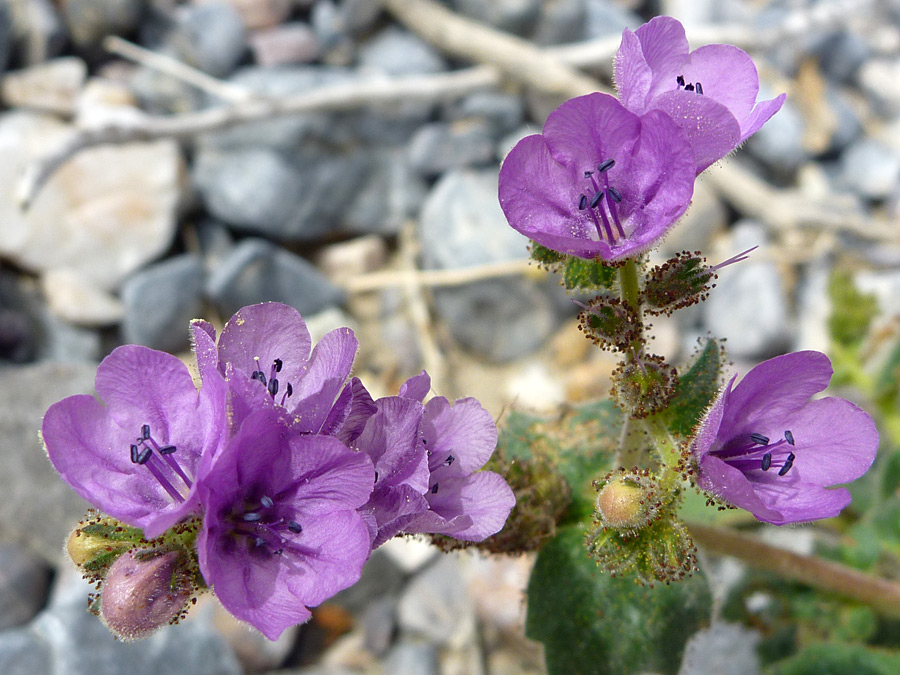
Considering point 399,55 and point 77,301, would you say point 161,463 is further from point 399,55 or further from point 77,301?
point 399,55

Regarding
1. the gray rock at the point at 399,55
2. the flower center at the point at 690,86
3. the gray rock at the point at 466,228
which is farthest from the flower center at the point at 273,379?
the gray rock at the point at 399,55

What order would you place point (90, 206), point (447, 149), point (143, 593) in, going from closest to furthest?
point (143, 593) < point (90, 206) < point (447, 149)

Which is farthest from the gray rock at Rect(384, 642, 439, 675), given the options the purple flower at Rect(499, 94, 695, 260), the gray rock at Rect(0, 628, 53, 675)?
the purple flower at Rect(499, 94, 695, 260)

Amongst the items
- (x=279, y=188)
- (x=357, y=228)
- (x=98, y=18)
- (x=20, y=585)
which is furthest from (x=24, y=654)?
(x=98, y=18)

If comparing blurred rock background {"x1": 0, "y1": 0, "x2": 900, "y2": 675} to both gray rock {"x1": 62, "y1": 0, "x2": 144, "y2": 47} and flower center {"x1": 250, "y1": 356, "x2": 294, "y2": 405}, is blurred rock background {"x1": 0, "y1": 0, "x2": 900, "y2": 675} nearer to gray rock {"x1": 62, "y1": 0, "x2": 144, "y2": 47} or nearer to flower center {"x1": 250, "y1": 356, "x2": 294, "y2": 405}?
gray rock {"x1": 62, "y1": 0, "x2": 144, "y2": 47}

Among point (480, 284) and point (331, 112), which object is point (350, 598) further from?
point (331, 112)

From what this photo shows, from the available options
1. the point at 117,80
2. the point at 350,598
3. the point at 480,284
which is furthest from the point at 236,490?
the point at 117,80
